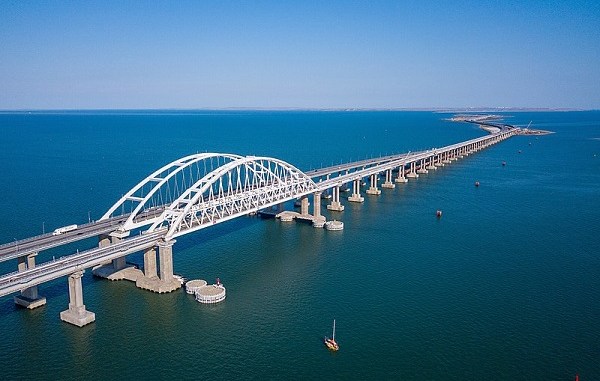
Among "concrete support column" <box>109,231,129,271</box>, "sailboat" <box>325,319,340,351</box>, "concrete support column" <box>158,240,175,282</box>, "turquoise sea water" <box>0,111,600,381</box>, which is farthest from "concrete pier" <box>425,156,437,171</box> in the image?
"sailboat" <box>325,319,340,351</box>

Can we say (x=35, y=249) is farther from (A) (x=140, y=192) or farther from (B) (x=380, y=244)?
(A) (x=140, y=192)

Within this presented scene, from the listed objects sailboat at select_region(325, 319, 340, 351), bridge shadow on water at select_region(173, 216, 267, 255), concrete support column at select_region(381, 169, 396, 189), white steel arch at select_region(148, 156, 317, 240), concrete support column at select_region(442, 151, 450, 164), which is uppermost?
white steel arch at select_region(148, 156, 317, 240)

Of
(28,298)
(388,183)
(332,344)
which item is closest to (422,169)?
(388,183)

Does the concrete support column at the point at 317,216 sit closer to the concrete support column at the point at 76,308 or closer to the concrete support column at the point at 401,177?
the concrete support column at the point at 76,308

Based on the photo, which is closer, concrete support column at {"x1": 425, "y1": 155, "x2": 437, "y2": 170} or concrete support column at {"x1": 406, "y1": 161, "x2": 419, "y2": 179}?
concrete support column at {"x1": 406, "y1": 161, "x2": 419, "y2": 179}

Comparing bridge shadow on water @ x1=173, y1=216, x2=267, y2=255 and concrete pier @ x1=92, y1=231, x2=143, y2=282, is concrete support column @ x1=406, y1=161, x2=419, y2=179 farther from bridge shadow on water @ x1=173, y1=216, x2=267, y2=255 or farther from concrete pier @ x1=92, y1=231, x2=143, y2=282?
concrete pier @ x1=92, y1=231, x2=143, y2=282

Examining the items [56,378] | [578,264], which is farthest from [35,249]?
[578,264]

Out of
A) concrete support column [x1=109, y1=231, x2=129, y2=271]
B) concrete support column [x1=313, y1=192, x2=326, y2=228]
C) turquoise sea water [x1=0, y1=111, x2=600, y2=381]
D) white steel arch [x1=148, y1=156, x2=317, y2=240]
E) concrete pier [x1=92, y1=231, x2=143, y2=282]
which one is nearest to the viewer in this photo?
turquoise sea water [x1=0, y1=111, x2=600, y2=381]

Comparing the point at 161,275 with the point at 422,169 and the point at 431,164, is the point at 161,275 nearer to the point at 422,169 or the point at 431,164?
the point at 422,169
